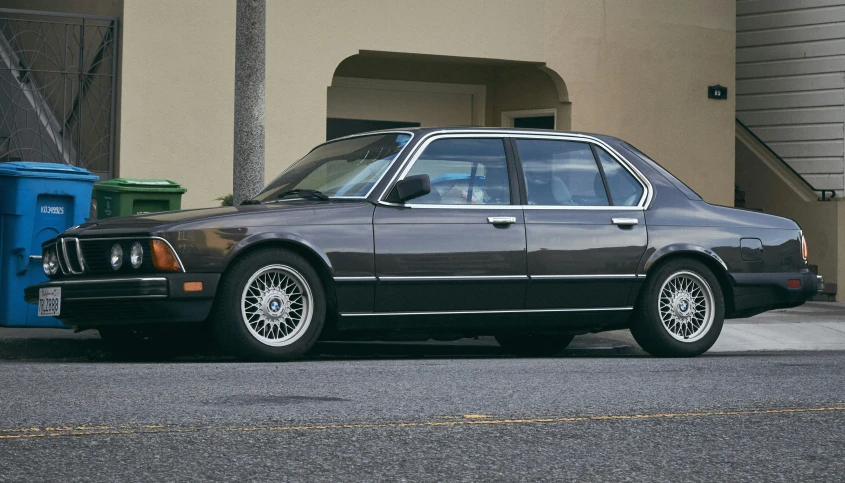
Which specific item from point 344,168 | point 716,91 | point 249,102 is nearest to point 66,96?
point 249,102

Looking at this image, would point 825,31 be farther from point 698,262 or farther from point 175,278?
point 175,278

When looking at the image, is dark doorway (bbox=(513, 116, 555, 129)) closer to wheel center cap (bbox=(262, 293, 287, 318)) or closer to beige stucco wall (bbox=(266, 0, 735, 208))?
beige stucco wall (bbox=(266, 0, 735, 208))

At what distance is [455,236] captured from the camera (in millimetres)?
8492

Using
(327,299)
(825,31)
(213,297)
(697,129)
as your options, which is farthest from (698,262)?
(825,31)

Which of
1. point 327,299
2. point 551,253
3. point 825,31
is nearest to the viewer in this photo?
point 327,299

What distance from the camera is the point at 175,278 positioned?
7699mm

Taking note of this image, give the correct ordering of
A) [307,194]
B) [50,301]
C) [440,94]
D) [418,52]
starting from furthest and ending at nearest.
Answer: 1. [440,94]
2. [418,52]
3. [307,194]
4. [50,301]

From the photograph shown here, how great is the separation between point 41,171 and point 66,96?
4214mm

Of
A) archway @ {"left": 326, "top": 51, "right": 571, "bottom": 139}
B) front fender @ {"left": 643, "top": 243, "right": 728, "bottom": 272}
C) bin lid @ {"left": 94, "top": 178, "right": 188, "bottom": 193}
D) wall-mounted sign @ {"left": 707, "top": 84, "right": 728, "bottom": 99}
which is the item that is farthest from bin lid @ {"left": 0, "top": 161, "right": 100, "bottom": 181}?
wall-mounted sign @ {"left": 707, "top": 84, "right": 728, "bottom": 99}

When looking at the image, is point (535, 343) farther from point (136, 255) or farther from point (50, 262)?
point (50, 262)

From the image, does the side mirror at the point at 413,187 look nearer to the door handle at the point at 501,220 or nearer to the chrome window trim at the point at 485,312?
the door handle at the point at 501,220

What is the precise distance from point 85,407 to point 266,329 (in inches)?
91.1

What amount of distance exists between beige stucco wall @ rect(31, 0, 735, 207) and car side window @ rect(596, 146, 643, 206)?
5.42m

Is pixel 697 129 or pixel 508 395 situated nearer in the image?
pixel 508 395
